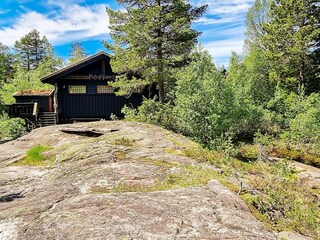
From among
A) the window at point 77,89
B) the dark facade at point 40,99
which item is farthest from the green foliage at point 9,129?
the dark facade at point 40,99

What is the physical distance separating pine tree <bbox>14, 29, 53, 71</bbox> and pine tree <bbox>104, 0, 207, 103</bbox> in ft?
130

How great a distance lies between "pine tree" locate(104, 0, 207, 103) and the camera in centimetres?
1583

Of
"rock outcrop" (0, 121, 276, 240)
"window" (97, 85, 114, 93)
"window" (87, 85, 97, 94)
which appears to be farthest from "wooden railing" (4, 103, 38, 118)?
"rock outcrop" (0, 121, 276, 240)

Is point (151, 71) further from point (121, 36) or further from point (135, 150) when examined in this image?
point (135, 150)

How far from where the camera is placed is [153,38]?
16328 millimetres

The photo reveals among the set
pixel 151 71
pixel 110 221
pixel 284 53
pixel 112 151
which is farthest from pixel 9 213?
pixel 284 53

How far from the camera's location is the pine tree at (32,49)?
50.4m

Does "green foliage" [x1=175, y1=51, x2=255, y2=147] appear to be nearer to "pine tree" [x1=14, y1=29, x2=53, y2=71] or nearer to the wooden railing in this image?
the wooden railing

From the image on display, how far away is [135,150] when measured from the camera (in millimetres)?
6359

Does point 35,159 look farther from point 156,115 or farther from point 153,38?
point 153,38

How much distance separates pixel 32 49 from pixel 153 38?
42668mm

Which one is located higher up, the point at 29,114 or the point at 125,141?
the point at 125,141

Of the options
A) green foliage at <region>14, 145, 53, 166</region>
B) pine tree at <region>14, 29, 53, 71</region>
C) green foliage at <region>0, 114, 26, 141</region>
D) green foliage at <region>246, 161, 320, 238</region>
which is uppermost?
pine tree at <region>14, 29, 53, 71</region>

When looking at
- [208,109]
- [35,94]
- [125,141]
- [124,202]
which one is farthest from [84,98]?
[124,202]
